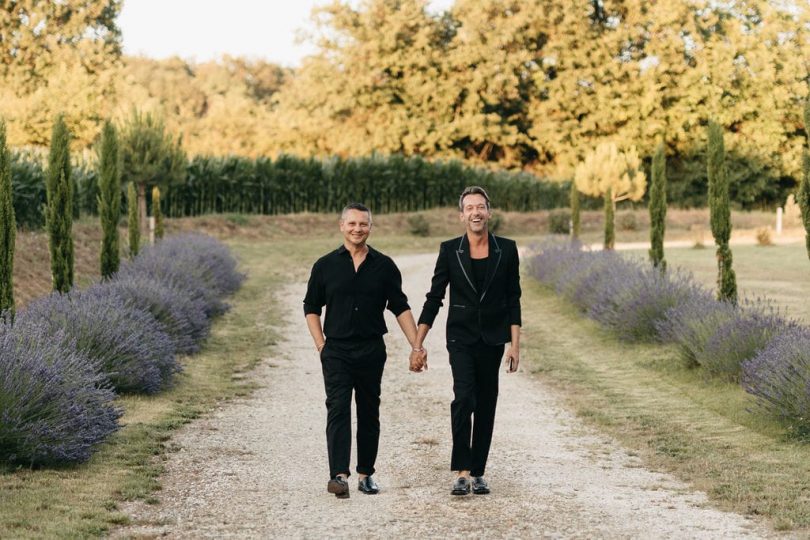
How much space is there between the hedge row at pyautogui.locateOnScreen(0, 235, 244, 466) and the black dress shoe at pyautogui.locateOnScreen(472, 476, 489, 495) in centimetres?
297

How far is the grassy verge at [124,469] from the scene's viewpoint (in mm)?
6336

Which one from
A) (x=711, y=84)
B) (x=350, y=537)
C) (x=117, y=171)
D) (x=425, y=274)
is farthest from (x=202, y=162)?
(x=350, y=537)

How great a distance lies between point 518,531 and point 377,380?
1.54m

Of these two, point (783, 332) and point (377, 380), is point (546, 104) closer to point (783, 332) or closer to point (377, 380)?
point (783, 332)

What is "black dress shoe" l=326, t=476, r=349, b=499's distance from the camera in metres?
6.98

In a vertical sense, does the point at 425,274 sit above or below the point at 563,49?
below

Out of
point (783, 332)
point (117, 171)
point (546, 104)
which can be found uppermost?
point (546, 104)

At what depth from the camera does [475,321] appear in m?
7.02

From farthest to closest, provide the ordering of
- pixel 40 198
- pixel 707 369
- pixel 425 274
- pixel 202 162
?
pixel 202 162
pixel 40 198
pixel 425 274
pixel 707 369

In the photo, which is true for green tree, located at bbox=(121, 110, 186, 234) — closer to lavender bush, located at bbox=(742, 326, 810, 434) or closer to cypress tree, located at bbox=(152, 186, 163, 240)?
cypress tree, located at bbox=(152, 186, 163, 240)

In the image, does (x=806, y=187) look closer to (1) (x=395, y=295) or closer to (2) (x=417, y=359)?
(1) (x=395, y=295)

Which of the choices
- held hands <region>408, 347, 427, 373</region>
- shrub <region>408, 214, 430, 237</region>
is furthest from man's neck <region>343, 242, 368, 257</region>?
shrub <region>408, 214, 430, 237</region>

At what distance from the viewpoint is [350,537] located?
606 centimetres

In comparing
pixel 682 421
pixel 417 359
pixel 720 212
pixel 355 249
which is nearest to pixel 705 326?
pixel 682 421
